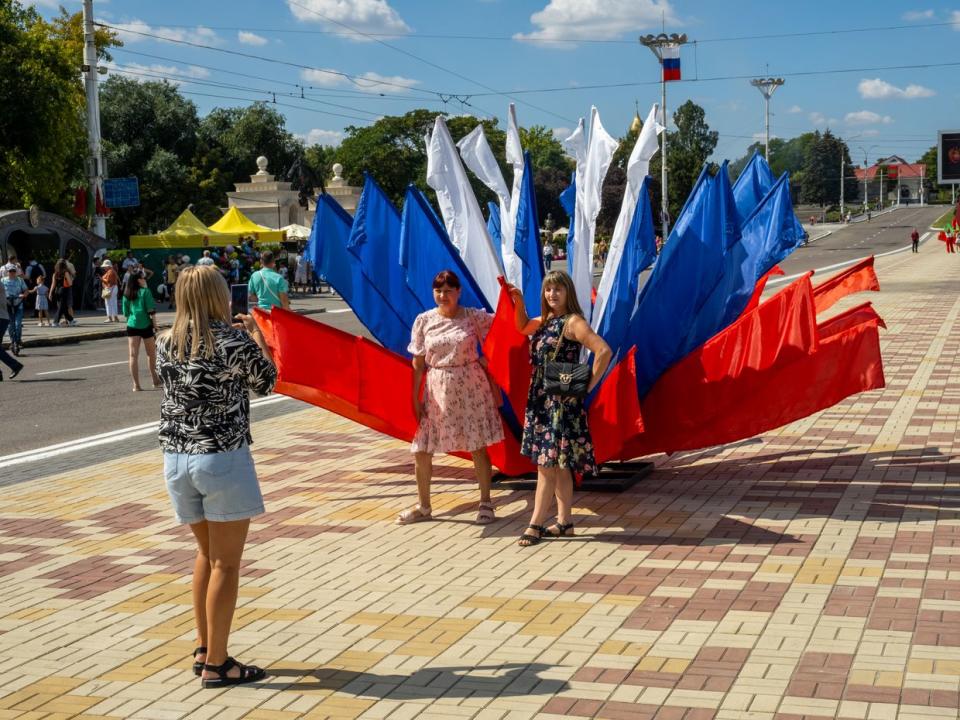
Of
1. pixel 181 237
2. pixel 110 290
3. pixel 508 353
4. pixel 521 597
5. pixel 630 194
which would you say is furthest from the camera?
pixel 181 237

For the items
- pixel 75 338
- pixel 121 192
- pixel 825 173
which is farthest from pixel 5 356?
pixel 825 173

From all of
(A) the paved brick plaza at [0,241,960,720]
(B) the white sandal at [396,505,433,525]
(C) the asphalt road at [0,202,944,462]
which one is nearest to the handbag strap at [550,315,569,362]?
(A) the paved brick plaza at [0,241,960,720]

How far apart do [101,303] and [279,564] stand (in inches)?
1133

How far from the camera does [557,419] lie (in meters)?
7.20

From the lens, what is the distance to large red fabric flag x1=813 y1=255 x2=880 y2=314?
8695mm

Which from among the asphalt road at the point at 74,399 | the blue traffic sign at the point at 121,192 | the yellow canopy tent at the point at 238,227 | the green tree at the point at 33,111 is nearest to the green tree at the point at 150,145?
the green tree at the point at 33,111

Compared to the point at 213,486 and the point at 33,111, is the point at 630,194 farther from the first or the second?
the point at 33,111

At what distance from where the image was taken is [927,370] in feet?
48.5

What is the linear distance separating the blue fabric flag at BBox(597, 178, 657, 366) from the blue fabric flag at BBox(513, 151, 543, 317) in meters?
0.49

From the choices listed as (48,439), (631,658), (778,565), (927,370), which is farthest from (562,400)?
(927,370)

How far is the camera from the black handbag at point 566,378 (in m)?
7.02

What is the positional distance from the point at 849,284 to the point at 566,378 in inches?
116

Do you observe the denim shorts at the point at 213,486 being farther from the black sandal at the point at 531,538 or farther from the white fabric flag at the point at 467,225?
the white fabric flag at the point at 467,225

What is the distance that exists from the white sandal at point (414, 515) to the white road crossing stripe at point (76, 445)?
4.05 metres
